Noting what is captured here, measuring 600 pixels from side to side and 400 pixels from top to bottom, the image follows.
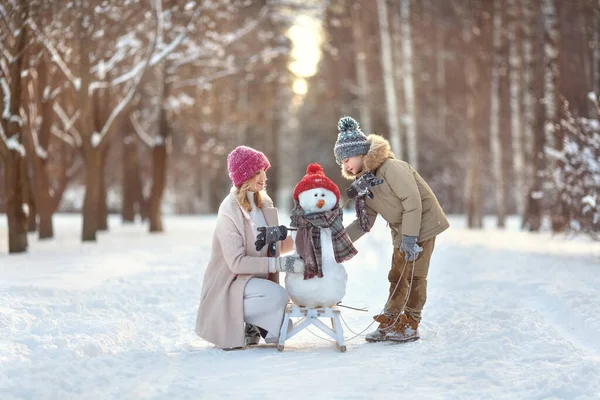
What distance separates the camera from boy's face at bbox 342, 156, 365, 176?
7.32 meters

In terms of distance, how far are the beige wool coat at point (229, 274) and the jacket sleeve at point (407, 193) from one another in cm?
110

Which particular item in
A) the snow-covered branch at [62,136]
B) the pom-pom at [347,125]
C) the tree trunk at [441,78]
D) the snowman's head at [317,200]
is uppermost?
the tree trunk at [441,78]

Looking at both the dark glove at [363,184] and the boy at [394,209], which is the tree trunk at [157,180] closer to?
the boy at [394,209]

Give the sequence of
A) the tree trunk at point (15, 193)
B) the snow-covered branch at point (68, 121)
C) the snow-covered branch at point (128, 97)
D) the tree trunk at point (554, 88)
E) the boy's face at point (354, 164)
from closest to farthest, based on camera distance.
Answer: the boy's face at point (354, 164), the tree trunk at point (15, 193), the snow-covered branch at point (128, 97), the tree trunk at point (554, 88), the snow-covered branch at point (68, 121)

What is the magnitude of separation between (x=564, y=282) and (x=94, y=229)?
1019 cm

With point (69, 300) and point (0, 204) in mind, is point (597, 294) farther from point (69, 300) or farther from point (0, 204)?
point (0, 204)

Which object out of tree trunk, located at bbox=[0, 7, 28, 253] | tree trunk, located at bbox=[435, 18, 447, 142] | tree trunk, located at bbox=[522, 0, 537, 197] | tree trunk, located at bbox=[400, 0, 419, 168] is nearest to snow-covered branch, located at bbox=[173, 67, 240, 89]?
tree trunk, located at bbox=[400, 0, 419, 168]

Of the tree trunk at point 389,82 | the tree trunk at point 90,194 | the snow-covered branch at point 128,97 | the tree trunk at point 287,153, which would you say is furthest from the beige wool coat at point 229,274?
the tree trunk at point 287,153

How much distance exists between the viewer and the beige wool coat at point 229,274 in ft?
22.9

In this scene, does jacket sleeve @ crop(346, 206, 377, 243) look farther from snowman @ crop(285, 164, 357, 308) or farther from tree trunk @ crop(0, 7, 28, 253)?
tree trunk @ crop(0, 7, 28, 253)

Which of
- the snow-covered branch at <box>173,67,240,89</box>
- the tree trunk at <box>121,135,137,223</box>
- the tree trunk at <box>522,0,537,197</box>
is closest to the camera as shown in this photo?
the snow-covered branch at <box>173,67,240,89</box>

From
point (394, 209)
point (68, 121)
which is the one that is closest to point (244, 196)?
point (394, 209)

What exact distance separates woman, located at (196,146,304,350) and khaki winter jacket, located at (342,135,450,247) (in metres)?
0.81

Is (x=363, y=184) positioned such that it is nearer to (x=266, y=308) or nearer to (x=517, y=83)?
(x=266, y=308)
